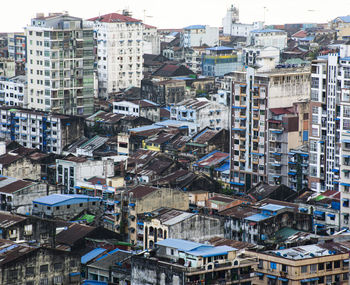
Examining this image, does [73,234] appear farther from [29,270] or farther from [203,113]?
[203,113]

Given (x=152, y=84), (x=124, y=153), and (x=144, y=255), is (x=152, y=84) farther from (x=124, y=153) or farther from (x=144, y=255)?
(x=144, y=255)

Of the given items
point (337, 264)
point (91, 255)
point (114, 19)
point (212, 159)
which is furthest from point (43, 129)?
point (337, 264)

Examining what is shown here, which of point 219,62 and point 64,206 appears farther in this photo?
point 219,62

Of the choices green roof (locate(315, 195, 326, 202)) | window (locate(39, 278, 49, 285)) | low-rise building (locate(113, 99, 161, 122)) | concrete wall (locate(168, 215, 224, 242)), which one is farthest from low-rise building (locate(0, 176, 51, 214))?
low-rise building (locate(113, 99, 161, 122))

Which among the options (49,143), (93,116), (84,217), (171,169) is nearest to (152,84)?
(93,116)

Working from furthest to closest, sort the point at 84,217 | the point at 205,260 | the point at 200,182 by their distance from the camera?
1. the point at 200,182
2. the point at 84,217
3. the point at 205,260

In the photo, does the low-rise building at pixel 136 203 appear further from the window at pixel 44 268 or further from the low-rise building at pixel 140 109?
the low-rise building at pixel 140 109
